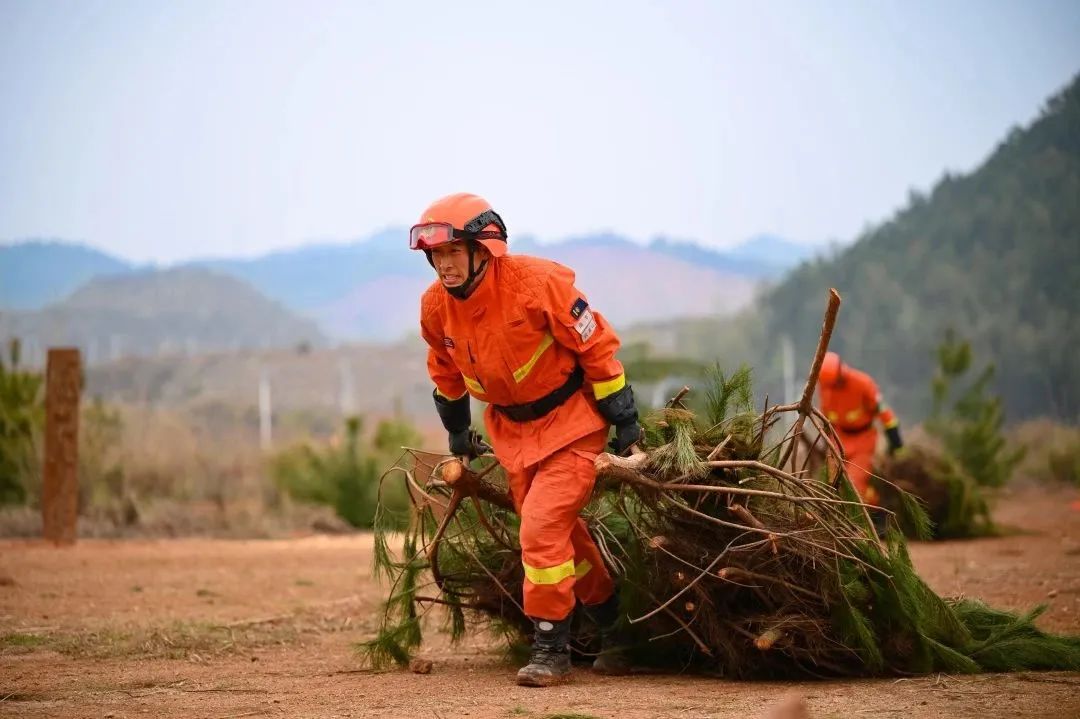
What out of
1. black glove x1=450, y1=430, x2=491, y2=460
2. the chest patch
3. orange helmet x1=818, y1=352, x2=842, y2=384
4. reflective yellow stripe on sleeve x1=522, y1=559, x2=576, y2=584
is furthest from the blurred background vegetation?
reflective yellow stripe on sleeve x1=522, y1=559, x2=576, y2=584

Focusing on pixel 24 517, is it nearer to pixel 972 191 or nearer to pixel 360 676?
pixel 360 676

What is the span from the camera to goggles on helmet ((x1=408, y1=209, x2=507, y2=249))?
5.94 m

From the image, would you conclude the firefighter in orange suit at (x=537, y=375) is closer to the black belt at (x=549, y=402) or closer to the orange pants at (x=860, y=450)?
the black belt at (x=549, y=402)

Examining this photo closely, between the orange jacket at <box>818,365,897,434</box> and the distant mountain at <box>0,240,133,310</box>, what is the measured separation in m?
71.7

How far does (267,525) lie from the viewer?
15.6 m

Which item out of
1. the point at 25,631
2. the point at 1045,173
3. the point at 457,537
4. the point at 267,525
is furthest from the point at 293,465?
the point at 1045,173

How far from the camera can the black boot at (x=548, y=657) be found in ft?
19.6

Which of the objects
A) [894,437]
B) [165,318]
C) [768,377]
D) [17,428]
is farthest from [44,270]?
[894,437]

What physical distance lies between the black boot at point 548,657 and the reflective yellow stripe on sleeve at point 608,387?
3.38 feet

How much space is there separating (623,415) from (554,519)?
0.56 meters

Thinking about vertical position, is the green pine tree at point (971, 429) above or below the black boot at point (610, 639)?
above

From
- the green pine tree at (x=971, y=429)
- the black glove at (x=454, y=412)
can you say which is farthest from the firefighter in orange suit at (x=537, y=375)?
the green pine tree at (x=971, y=429)

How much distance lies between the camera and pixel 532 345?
19.8ft

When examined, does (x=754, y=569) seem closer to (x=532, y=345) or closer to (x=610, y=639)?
(x=610, y=639)
